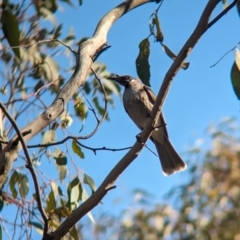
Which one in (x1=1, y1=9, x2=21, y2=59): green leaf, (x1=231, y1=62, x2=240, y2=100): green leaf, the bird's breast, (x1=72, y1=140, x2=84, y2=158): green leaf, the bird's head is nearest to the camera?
(x1=1, y1=9, x2=21, y2=59): green leaf

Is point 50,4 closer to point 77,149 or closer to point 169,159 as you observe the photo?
point 77,149

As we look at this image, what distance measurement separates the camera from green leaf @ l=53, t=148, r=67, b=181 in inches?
105

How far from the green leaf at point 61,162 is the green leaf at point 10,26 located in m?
0.94

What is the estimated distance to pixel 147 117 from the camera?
3.46 metres

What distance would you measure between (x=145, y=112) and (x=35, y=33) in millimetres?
810

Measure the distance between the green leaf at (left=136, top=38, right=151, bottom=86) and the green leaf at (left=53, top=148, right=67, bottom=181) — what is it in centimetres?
55

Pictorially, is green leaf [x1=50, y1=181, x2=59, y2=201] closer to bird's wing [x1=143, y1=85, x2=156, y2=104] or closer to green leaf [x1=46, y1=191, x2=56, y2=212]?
green leaf [x1=46, y1=191, x2=56, y2=212]

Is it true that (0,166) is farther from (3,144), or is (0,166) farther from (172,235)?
(172,235)

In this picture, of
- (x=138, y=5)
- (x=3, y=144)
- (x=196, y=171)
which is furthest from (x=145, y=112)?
(x=196, y=171)

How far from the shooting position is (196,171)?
5.83m

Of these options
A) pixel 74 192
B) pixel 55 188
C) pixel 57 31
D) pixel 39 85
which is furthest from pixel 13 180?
pixel 57 31

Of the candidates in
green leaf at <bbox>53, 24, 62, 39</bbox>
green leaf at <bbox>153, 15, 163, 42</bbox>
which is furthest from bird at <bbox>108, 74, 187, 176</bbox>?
green leaf at <bbox>153, 15, 163, 42</bbox>

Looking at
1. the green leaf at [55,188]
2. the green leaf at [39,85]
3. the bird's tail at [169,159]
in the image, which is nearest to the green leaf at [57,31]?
the green leaf at [39,85]

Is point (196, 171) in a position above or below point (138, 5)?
above
